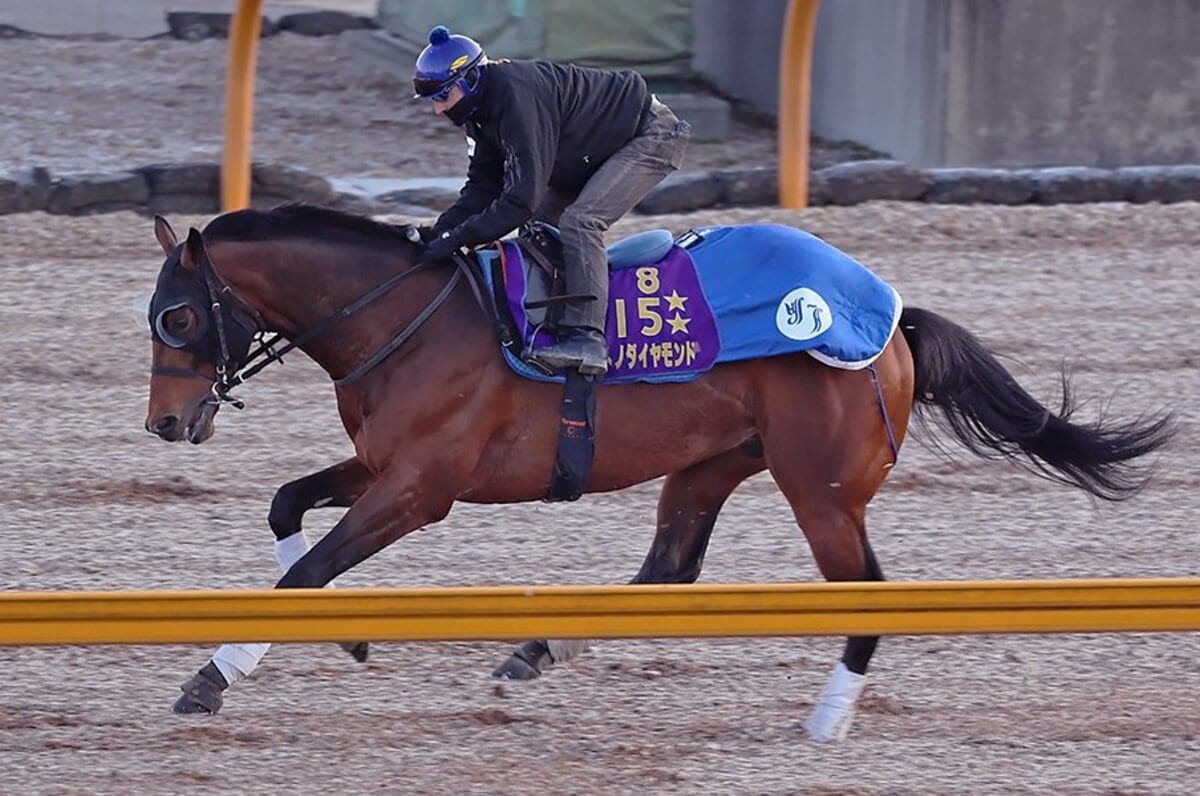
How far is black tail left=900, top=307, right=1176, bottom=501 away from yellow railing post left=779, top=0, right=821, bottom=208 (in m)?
4.94

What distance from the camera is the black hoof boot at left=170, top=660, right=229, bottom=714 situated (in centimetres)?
529

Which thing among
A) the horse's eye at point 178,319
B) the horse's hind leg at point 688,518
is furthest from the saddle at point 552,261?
the horse's eye at point 178,319

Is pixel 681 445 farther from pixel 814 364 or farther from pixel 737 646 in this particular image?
pixel 737 646

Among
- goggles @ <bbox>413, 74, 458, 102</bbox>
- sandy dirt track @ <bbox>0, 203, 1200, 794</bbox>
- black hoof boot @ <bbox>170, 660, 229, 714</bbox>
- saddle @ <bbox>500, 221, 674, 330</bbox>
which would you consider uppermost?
goggles @ <bbox>413, 74, 458, 102</bbox>

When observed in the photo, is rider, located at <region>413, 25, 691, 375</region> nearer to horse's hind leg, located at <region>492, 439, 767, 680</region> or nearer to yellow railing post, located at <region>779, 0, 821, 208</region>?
horse's hind leg, located at <region>492, 439, 767, 680</region>

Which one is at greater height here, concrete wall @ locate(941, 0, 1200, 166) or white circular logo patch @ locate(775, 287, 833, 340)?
white circular logo patch @ locate(775, 287, 833, 340)

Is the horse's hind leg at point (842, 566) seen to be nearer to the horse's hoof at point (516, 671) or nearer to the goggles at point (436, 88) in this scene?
the horse's hoof at point (516, 671)

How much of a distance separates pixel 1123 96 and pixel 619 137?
24.8ft

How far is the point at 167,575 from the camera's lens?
21.4ft

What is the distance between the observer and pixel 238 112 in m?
10.2

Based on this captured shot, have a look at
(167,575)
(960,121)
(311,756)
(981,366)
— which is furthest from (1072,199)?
(311,756)

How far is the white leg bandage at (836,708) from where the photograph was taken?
5305 mm

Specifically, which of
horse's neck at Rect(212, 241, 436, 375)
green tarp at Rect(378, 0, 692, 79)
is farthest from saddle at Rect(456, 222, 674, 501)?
green tarp at Rect(378, 0, 692, 79)

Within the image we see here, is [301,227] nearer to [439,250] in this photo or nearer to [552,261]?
[439,250]
